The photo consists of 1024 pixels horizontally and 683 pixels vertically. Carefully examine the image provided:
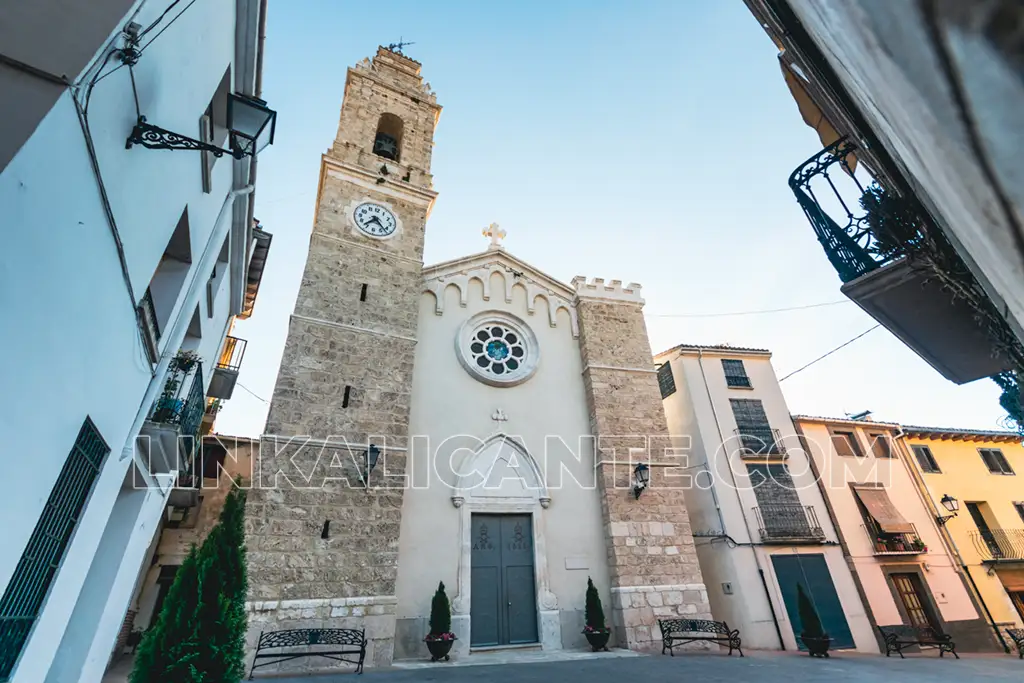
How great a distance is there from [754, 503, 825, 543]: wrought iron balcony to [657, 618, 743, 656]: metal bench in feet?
10.5

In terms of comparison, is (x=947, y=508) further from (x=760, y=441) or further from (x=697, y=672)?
(x=697, y=672)

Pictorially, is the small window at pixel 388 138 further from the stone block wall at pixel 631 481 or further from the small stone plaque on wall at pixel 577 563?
the small stone plaque on wall at pixel 577 563

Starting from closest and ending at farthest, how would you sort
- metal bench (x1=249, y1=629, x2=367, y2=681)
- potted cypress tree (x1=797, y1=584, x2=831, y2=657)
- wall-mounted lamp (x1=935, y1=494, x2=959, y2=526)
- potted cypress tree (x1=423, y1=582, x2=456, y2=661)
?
metal bench (x1=249, y1=629, x2=367, y2=681) < potted cypress tree (x1=423, y1=582, x2=456, y2=661) < potted cypress tree (x1=797, y1=584, x2=831, y2=657) < wall-mounted lamp (x1=935, y1=494, x2=959, y2=526)

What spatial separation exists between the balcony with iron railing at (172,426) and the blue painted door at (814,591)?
12.7 metres

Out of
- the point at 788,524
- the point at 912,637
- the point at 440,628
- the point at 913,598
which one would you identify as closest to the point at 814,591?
the point at 788,524

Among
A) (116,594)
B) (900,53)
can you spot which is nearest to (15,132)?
(900,53)

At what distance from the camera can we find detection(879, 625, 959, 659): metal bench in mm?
11125

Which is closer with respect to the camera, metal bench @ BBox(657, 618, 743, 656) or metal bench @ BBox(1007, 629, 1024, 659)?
metal bench @ BBox(657, 618, 743, 656)

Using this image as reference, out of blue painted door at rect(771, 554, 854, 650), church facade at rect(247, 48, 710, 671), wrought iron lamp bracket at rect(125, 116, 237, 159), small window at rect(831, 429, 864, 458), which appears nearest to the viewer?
wrought iron lamp bracket at rect(125, 116, 237, 159)

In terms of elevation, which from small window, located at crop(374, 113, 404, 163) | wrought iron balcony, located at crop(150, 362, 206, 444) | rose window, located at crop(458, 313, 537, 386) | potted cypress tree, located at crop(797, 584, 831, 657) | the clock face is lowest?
potted cypress tree, located at crop(797, 584, 831, 657)

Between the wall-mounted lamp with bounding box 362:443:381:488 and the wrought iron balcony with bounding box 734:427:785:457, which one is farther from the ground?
the wrought iron balcony with bounding box 734:427:785:457

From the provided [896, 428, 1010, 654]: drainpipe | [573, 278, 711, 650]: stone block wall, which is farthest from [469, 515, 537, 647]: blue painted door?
[896, 428, 1010, 654]: drainpipe

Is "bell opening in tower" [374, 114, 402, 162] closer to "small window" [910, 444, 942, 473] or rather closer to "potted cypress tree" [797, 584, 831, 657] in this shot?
"potted cypress tree" [797, 584, 831, 657]

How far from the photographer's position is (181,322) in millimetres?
5801
